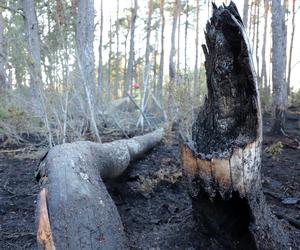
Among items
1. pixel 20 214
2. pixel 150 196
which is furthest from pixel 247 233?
pixel 20 214

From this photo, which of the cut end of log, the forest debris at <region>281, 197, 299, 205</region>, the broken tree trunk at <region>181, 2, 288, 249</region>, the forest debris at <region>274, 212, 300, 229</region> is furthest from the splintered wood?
the forest debris at <region>281, 197, 299, 205</region>

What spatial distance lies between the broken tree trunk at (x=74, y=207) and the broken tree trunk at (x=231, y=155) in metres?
0.56

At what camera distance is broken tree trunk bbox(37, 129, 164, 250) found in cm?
197

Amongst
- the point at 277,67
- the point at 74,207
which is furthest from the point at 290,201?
the point at 277,67

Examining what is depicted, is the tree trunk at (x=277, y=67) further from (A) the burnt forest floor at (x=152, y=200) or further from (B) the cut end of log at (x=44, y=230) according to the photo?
(B) the cut end of log at (x=44, y=230)

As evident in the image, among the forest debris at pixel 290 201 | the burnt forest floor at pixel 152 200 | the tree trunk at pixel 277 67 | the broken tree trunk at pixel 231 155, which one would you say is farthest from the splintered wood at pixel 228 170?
the tree trunk at pixel 277 67

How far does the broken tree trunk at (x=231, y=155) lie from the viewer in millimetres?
1966

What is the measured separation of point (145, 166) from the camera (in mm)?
4711

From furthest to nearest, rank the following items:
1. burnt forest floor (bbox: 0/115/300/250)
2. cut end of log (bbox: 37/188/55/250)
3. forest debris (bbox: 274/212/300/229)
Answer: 1. forest debris (bbox: 274/212/300/229)
2. burnt forest floor (bbox: 0/115/300/250)
3. cut end of log (bbox: 37/188/55/250)

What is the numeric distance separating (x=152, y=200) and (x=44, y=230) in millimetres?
1833

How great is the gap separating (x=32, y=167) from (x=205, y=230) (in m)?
3.38

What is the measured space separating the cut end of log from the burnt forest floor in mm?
608

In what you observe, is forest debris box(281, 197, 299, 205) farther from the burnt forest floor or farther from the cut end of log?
the cut end of log

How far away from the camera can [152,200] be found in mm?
3676
